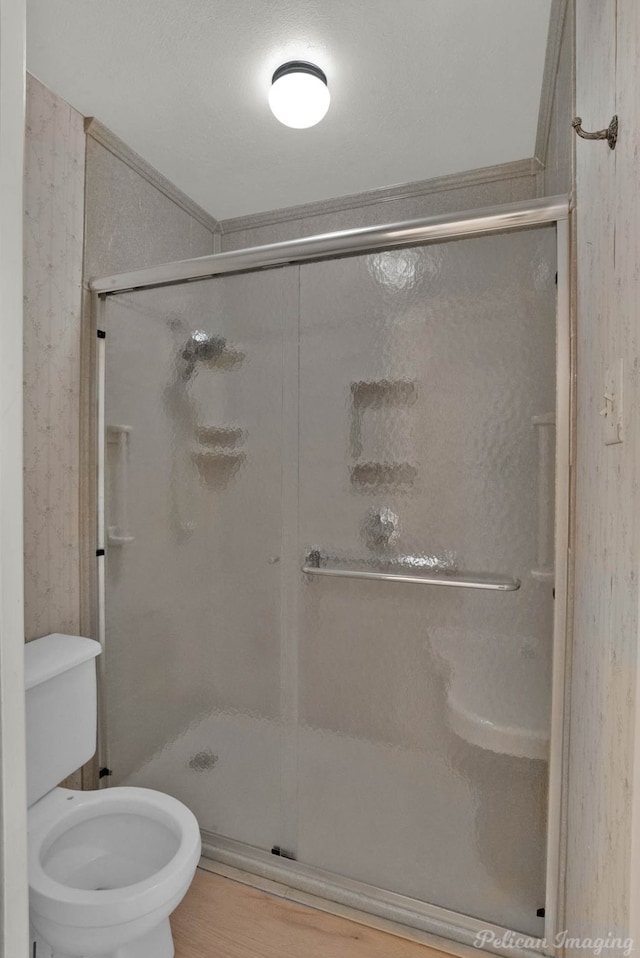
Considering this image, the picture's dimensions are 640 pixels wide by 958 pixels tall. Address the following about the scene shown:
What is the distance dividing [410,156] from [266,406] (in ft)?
3.83

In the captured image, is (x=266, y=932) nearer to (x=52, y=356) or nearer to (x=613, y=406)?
(x=613, y=406)

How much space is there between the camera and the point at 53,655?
1.44m

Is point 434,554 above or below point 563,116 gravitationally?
below

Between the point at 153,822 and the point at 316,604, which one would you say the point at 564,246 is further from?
the point at 153,822

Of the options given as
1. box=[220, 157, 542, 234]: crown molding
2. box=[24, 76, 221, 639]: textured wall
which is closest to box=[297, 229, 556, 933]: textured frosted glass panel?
box=[24, 76, 221, 639]: textured wall

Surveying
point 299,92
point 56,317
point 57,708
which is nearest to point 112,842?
point 57,708

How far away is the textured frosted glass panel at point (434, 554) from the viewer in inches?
51.3

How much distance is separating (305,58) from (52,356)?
1.19 meters

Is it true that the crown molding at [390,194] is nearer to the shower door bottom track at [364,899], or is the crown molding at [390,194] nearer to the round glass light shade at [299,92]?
the round glass light shade at [299,92]

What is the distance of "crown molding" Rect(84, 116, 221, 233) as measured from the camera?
5.74 feet

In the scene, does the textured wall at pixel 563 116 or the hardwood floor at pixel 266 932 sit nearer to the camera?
the textured wall at pixel 563 116

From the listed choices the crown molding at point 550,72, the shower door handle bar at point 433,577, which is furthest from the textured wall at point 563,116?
the shower door handle bar at point 433,577

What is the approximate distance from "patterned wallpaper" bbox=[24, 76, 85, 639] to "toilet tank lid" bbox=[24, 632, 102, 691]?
0.27 feet

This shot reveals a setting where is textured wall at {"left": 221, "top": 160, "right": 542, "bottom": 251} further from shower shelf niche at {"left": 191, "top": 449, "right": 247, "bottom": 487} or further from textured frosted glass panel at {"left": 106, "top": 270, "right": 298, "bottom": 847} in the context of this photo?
shower shelf niche at {"left": 191, "top": 449, "right": 247, "bottom": 487}
